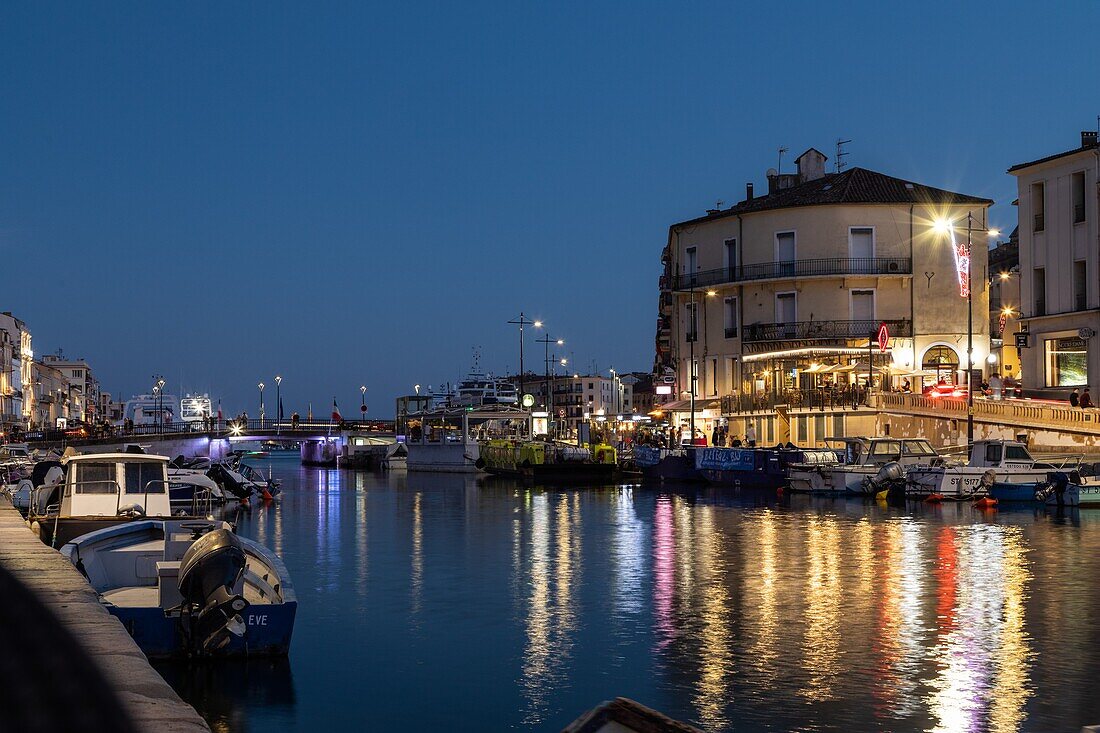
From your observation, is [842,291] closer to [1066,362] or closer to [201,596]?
[1066,362]

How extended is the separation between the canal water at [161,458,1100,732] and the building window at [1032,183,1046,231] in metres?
21.1

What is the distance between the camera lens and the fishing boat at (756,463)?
2341 inches

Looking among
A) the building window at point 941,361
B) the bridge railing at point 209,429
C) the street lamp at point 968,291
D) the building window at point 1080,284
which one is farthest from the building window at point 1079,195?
the bridge railing at point 209,429

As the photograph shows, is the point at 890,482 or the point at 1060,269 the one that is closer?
the point at 890,482

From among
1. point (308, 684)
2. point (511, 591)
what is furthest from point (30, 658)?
point (511, 591)

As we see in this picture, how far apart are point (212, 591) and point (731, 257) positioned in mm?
64416

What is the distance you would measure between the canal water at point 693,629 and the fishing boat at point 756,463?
648 inches

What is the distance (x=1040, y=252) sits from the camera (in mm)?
59469

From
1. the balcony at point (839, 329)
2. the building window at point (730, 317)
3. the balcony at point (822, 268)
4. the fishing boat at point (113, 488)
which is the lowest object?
the fishing boat at point (113, 488)

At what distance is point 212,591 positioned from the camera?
17141 mm

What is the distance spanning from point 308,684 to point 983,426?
4740 centimetres

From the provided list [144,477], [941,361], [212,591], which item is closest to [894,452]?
[941,361]

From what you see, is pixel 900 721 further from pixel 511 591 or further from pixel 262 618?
pixel 511 591

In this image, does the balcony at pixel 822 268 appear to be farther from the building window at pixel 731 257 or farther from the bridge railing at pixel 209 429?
the bridge railing at pixel 209 429
